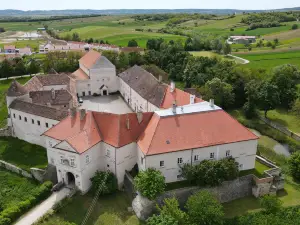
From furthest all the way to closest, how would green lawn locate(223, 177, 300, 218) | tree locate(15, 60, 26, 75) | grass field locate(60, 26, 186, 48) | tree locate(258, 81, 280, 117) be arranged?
1. grass field locate(60, 26, 186, 48)
2. tree locate(15, 60, 26, 75)
3. tree locate(258, 81, 280, 117)
4. green lawn locate(223, 177, 300, 218)

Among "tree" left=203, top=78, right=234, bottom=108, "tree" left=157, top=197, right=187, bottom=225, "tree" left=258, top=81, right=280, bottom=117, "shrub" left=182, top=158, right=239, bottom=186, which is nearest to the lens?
"tree" left=157, top=197, right=187, bottom=225

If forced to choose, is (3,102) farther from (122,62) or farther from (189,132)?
(189,132)

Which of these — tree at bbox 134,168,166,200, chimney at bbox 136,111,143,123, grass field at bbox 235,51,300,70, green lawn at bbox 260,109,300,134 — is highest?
chimney at bbox 136,111,143,123

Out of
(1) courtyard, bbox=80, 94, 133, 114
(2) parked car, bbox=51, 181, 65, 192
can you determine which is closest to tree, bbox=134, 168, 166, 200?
(2) parked car, bbox=51, 181, 65, 192

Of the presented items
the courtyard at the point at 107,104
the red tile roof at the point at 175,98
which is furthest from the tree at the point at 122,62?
the red tile roof at the point at 175,98

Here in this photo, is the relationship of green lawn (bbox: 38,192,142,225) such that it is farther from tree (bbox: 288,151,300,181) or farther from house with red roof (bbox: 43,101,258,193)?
tree (bbox: 288,151,300,181)

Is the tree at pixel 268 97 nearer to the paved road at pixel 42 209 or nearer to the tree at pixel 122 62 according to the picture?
the paved road at pixel 42 209

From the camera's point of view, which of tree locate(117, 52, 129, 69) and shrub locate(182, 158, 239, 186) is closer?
shrub locate(182, 158, 239, 186)
